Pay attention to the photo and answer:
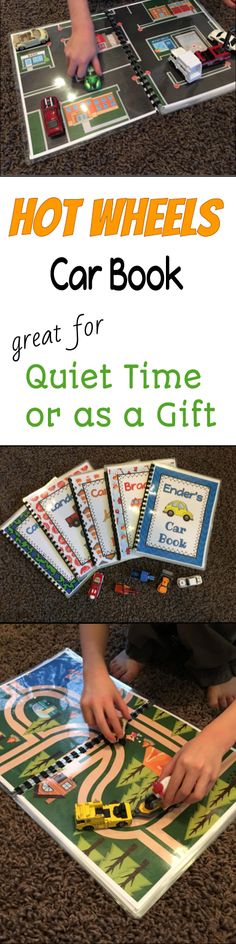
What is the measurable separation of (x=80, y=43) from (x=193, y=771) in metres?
1.63

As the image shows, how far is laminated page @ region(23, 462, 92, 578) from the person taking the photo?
1.26 meters

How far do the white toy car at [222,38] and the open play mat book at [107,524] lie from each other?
3.68 feet

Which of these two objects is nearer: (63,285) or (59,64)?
(63,285)

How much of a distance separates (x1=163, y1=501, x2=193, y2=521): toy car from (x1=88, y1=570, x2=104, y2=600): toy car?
163 mm

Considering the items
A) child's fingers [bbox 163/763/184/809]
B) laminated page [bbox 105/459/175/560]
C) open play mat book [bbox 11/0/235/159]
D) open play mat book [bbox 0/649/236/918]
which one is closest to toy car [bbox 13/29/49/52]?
open play mat book [bbox 11/0/235/159]

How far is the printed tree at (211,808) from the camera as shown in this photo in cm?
97

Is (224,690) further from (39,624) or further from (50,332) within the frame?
(50,332)

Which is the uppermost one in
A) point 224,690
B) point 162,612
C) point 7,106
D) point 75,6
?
point 75,6

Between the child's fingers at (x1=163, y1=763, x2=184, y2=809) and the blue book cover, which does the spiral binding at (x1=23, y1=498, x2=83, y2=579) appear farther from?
the child's fingers at (x1=163, y1=763, x2=184, y2=809)

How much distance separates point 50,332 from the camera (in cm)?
142

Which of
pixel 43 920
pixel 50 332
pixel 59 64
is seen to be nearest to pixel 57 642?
pixel 43 920

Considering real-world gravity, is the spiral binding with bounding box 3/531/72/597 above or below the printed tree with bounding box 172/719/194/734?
above

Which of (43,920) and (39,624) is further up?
(39,624)

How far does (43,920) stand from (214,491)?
74 cm
